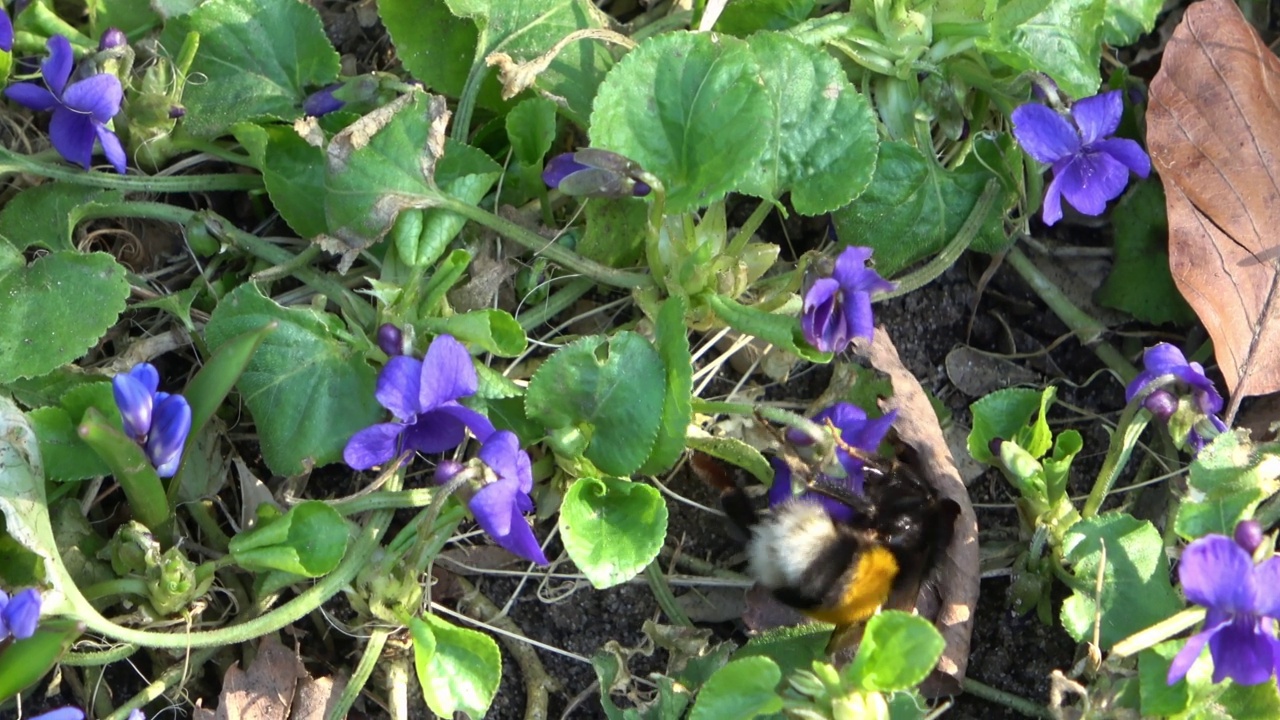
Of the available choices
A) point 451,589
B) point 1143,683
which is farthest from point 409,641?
point 1143,683

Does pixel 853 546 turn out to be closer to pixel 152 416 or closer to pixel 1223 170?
pixel 152 416

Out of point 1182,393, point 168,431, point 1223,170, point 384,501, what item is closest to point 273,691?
point 384,501

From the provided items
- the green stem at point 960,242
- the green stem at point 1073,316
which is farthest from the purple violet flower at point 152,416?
the green stem at point 1073,316

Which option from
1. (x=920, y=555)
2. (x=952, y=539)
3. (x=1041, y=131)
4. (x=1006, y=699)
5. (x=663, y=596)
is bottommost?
(x=1006, y=699)

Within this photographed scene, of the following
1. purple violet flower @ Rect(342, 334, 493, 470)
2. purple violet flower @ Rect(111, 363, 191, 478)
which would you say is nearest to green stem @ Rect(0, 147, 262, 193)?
purple violet flower @ Rect(111, 363, 191, 478)

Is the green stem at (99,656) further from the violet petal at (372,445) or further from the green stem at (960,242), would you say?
the green stem at (960,242)

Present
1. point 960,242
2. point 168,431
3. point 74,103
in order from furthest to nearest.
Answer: point 960,242 < point 74,103 < point 168,431

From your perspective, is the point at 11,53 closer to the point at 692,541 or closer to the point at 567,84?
the point at 567,84
